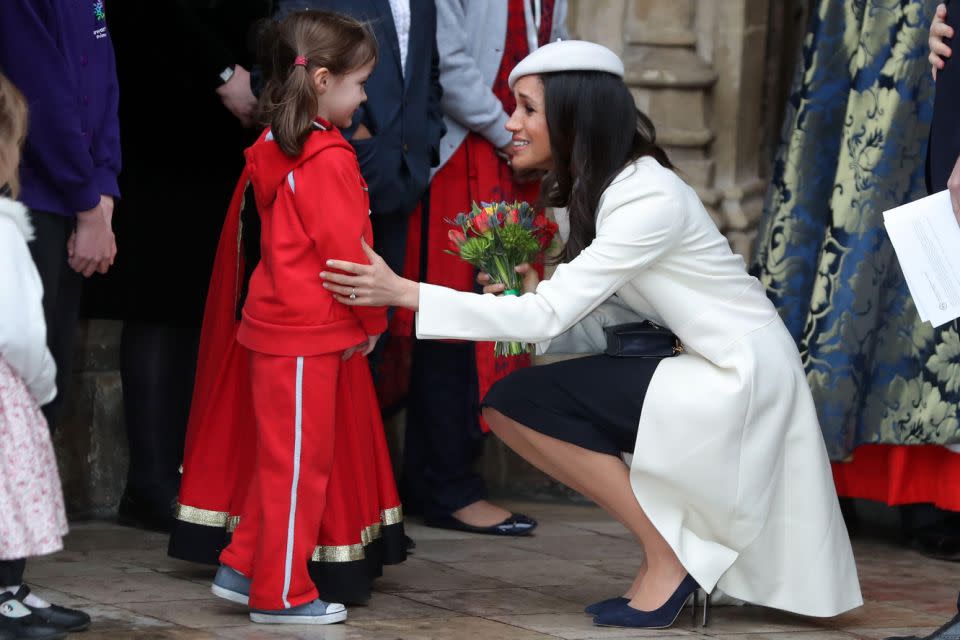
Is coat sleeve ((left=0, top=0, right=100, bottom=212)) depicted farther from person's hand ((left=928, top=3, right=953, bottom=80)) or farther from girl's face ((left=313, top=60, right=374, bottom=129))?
person's hand ((left=928, top=3, right=953, bottom=80))

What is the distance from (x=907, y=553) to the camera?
4844 mm

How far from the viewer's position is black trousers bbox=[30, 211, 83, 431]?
3629 mm

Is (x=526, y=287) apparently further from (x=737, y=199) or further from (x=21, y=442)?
(x=737, y=199)

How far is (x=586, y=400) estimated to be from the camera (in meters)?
3.78

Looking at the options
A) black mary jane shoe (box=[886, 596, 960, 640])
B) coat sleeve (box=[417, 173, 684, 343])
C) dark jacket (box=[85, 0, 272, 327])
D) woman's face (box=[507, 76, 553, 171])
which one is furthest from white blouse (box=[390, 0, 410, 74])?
black mary jane shoe (box=[886, 596, 960, 640])

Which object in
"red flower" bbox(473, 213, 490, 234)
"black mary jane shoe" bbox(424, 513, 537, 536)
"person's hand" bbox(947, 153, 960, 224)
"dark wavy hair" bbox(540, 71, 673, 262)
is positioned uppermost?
"dark wavy hair" bbox(540, 71, 673, 262)

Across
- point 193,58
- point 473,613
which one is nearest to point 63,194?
point 193,58

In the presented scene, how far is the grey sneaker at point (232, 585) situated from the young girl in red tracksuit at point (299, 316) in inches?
1.9

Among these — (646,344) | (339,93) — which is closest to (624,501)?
(646,344)

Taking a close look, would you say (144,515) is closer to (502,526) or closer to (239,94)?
(502,526)

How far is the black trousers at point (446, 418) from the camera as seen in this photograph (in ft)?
16.3

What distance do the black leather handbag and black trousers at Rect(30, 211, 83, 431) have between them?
1244 mm

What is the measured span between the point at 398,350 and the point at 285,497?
155cm

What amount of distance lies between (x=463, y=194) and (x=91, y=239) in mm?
1410
